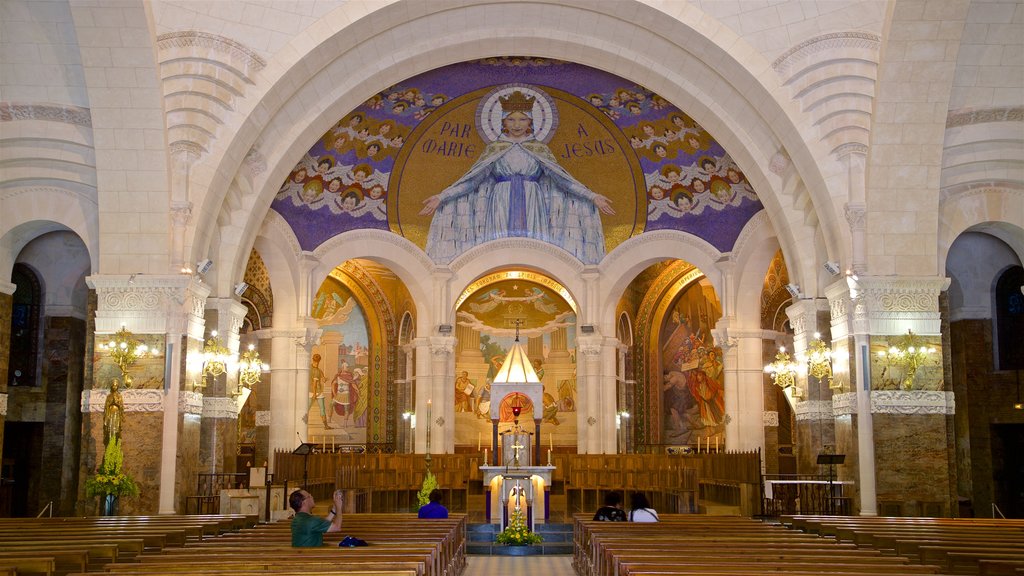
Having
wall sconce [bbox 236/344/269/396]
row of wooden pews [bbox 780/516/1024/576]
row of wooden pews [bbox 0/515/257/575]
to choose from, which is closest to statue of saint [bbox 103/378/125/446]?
row of wooden pews [bbox 0/515/257/575]

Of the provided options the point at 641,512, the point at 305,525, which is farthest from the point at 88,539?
the point at 641,512

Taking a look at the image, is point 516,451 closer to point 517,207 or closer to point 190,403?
point 190,403

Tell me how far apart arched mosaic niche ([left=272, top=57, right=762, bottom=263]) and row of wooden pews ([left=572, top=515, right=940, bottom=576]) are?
11665mm

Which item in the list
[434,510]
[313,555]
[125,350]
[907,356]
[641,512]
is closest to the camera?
[313,555]

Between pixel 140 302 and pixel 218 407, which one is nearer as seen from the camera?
pixel 140 302

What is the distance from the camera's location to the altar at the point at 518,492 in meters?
15.8

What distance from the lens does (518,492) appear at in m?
15.7

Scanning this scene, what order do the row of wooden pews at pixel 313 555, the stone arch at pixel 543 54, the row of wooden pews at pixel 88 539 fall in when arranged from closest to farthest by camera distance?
the row of wooden pews at pixel 313 555 → the row of wooden pews at pixel 88 539 → the stone arch at pixel 543 54

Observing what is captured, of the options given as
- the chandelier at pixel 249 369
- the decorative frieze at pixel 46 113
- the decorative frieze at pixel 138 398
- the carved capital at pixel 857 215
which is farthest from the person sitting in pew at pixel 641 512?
the decorative frieze at pixel 46 113

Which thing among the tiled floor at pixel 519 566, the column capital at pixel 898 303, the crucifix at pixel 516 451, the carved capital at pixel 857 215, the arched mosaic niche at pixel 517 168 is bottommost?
the tiled floor at pixel 519 566

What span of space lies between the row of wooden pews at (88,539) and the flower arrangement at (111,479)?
2.99m

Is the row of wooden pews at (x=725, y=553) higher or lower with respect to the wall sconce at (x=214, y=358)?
lower

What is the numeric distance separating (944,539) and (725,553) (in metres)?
2.36

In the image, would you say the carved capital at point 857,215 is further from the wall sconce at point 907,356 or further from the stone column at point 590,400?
the stone column at point 590,400
